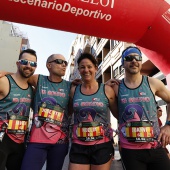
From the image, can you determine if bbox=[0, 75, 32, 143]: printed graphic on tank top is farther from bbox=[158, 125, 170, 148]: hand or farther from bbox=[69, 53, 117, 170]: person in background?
bbox=[158, 125, 170, 148]: hand

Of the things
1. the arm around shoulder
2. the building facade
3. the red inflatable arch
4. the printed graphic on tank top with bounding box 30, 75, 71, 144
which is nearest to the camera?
the printed graphic on tank top with bounding box 30, 75, 71, 144

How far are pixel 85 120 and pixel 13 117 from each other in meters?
0.84

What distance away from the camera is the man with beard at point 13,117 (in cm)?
238

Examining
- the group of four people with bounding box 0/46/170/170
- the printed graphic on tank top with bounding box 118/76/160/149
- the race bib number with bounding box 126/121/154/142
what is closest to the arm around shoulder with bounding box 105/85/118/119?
the group of four people with bounding box 0/46/170/170

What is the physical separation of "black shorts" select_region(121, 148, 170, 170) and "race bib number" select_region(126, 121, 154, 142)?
114 mm

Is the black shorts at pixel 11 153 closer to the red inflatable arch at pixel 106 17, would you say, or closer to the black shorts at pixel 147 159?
the black shorts at pixel 147 159

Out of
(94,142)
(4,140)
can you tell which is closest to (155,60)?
(94,142)

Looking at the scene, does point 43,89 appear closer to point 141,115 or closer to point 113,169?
point 141,115

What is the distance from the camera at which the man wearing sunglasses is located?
2213mm

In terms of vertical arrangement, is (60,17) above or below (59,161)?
above

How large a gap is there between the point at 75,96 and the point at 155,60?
169cm

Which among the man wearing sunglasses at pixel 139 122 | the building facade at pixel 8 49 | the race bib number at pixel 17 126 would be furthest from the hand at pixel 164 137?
the building facade at pixel 8 49

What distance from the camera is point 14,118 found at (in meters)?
2.46

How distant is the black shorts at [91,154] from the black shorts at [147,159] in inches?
10.9
